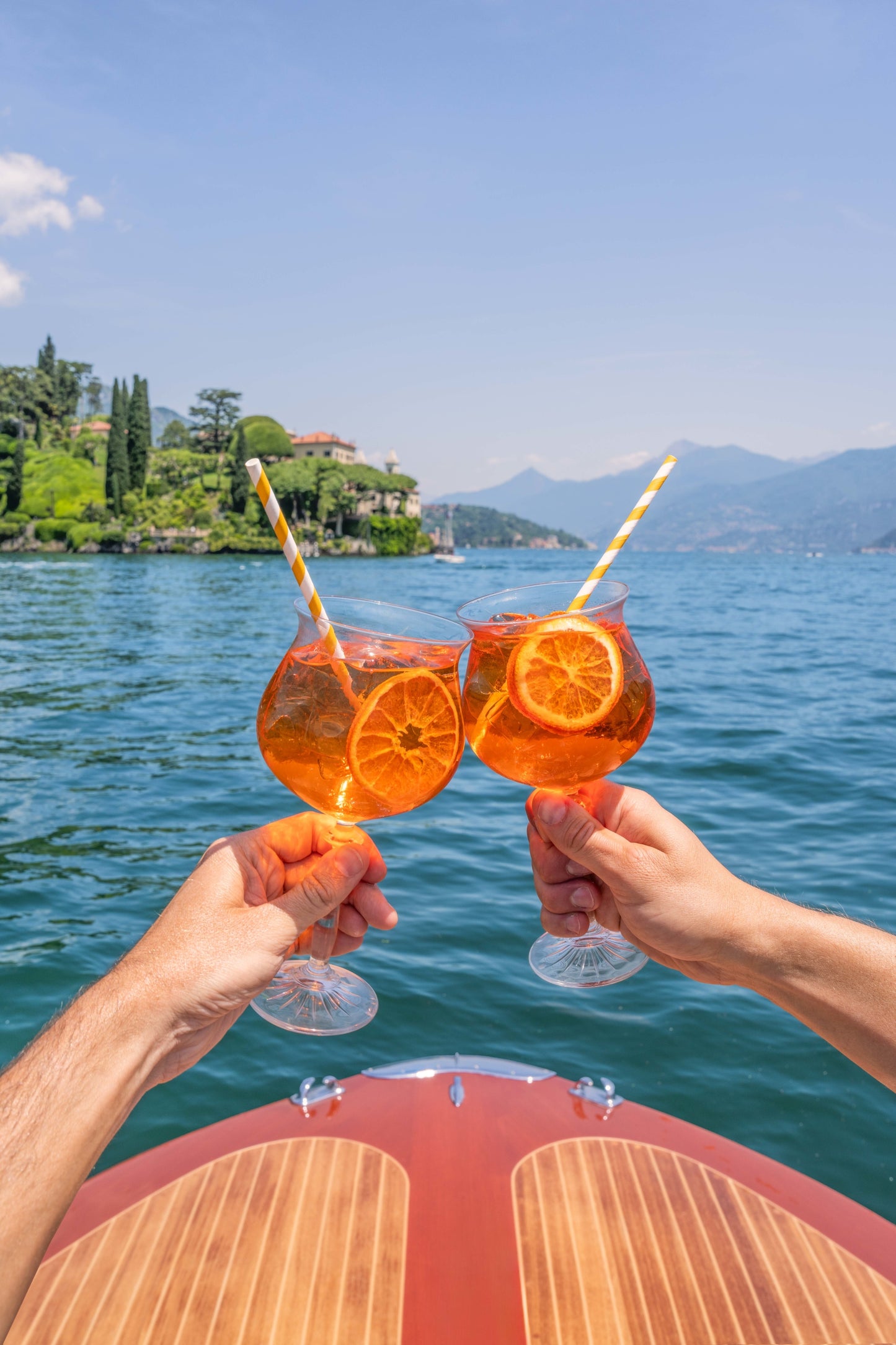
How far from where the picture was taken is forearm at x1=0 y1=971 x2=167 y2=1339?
1.15 meters

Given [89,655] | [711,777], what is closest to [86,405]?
[89,655]

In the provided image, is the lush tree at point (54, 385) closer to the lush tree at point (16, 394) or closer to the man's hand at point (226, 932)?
the lush tree at point (16, 394)

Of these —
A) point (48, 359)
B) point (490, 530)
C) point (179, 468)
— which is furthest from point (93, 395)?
point (490, 530)

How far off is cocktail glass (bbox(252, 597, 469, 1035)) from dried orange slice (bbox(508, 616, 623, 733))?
0.52ft

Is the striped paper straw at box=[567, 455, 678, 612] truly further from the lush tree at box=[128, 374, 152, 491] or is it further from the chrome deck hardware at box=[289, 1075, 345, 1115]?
the lush tree at box=[128, 374, 152, 491]

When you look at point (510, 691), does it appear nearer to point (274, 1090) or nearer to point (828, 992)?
point (828, 992)

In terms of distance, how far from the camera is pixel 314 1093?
2.91 meters

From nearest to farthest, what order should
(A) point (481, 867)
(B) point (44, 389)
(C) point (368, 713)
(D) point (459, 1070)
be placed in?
(C) point (368, 713) < (D) point (459, 1070) < (A) point (481, 867) < (B) point (44, 389)

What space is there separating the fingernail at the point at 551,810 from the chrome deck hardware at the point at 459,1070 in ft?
4.94

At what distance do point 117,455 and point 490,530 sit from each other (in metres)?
119

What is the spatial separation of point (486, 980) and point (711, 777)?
4.50m

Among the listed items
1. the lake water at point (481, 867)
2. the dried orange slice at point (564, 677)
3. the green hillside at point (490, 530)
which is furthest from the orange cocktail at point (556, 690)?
the green hillside at point (490, 530)

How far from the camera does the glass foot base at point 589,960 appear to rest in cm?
222

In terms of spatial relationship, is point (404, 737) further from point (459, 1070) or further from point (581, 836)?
point (459, 1070)
